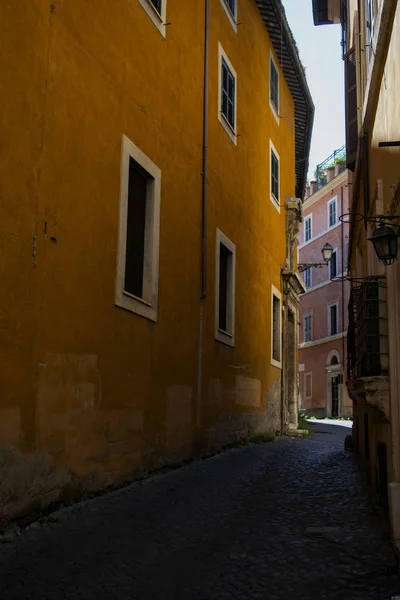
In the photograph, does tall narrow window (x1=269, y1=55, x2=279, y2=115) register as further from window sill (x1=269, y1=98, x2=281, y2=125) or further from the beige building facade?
the beige building facade

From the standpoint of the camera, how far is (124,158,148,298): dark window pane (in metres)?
7.46

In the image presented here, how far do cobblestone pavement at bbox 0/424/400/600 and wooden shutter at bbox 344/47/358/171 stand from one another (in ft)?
19.7

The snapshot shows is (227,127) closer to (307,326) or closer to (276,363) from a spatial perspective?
(276,363)

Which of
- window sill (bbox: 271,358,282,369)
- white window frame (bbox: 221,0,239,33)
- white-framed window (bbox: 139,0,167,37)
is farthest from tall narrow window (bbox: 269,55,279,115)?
white-framed window (bbox: 139,0,167,37)

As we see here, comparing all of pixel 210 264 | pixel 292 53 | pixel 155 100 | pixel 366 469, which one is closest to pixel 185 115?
pixel 155 100

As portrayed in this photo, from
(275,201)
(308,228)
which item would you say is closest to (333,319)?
(308,228)

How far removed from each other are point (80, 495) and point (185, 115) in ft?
18.4

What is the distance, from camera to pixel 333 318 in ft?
116

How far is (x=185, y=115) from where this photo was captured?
9.30 metres

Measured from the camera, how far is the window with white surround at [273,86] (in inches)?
603

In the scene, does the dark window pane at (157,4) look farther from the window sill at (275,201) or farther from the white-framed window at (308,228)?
the white-framed window at (308,228)

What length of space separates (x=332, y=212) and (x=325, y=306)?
5238 mm

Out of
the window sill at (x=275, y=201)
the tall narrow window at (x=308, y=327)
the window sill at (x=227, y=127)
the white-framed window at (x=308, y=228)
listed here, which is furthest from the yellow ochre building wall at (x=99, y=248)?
the white-framed window at (x=308, y=228)

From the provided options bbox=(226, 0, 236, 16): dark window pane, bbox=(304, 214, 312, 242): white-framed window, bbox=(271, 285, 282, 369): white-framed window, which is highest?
bbox=(304, 214, 312, 242): white-framed window
